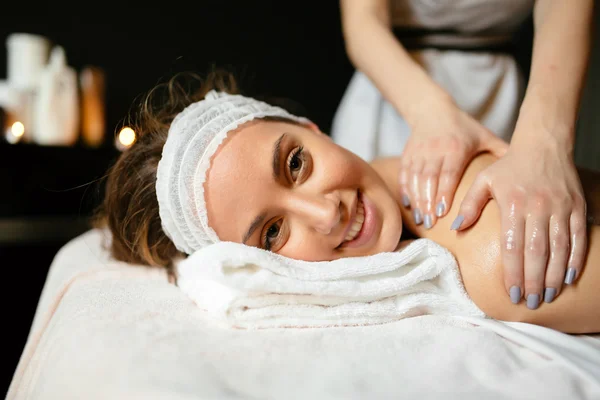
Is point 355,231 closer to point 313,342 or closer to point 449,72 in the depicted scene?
point 313,342

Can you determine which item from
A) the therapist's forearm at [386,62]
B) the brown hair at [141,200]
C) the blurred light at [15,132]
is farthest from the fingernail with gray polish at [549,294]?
the blurred light at [15,132]

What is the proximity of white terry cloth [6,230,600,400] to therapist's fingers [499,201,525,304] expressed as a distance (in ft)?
0.21

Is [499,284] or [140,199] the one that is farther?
[140,199]

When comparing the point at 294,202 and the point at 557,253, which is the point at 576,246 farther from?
the point at 294,202

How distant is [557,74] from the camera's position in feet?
3.25

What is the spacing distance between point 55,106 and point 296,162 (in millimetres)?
1906

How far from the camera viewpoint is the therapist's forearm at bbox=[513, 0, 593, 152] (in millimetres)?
905

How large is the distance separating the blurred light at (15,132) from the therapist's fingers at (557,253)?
94.5 inches

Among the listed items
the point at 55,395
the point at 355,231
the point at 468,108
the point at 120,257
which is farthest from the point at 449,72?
the point at 55,395

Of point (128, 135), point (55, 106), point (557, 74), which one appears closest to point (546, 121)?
point (557, 74)

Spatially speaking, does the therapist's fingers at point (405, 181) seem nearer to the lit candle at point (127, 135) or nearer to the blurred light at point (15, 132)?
the lit candle at point (127, 135)

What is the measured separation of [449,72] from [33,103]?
81.0 inches

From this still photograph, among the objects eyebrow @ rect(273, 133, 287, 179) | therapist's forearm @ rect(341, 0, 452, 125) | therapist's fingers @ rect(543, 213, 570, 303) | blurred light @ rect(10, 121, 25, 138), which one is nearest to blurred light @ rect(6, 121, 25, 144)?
blurred light @ rect(10, 121, 25, 138)

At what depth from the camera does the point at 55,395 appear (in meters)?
0.67
